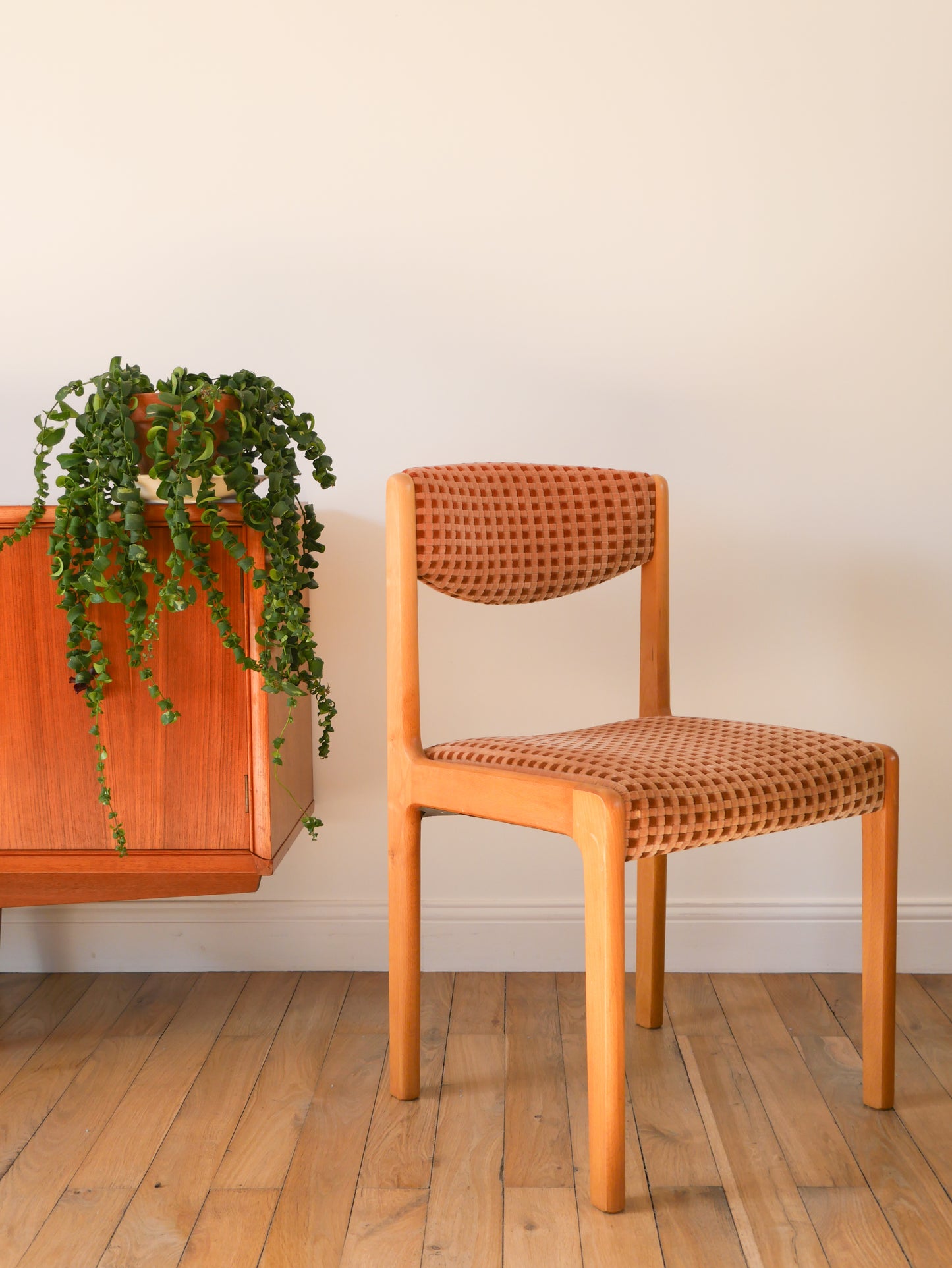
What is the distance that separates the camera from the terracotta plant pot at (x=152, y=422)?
1382 mm

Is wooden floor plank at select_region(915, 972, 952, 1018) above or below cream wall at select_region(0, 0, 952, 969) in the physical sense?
below

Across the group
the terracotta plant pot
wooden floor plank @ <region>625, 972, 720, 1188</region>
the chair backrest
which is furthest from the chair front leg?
the terracotta plant pot

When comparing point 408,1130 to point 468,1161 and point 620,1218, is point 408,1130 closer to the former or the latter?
point 468,1161

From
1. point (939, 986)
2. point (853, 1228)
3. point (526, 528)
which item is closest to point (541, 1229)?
point (853, 1228)

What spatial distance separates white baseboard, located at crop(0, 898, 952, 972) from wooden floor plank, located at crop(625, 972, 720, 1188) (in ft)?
0.82

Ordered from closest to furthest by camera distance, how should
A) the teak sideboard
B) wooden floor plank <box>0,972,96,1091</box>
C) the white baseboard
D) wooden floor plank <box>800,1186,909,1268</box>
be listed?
1. wooden floor plank <box>800,1186,909,1268</box>
2. the teak sideboard
3. wooden floor plank <box>0,972,96,1091</box>
4. the white baseboard

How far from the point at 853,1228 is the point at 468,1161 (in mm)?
440

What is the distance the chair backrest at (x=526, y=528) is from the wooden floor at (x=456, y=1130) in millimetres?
701

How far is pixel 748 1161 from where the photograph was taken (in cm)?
127

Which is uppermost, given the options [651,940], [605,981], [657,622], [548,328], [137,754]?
[548,328]

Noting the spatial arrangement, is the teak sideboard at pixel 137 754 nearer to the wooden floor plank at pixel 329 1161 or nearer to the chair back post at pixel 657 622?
the wooden floor plank at pixel 329 1161

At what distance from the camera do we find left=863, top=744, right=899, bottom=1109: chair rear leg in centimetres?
134

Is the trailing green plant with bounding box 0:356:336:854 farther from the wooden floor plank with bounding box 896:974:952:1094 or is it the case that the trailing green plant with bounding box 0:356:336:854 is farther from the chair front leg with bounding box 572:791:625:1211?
the wooden floor plank with bounding box 896:974:952:1094

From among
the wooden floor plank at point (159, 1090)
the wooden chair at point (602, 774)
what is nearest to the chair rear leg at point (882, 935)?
the wooden chair at point (602, 774)
